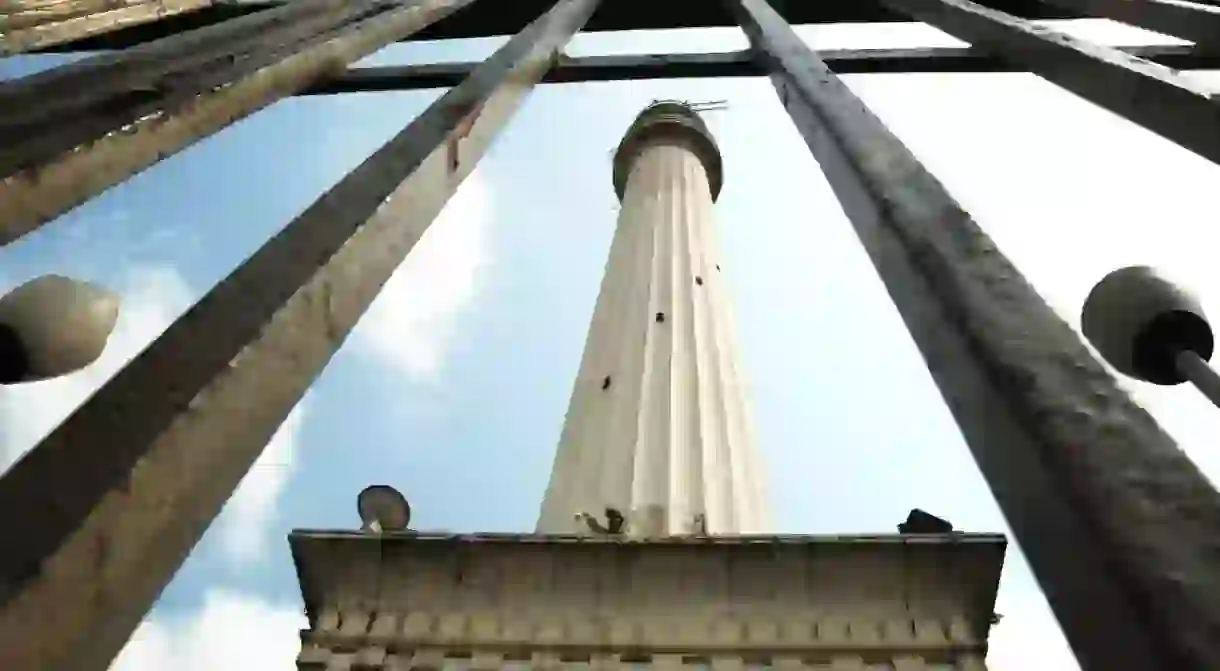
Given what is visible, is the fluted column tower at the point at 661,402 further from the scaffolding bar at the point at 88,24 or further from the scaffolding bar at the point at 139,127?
the scaffolding bar at the point at 139,127

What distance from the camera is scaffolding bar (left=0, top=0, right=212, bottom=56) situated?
5.38 m

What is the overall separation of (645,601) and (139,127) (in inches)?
237

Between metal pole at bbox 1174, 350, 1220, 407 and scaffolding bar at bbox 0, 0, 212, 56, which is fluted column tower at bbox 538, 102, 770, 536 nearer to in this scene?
scaffolding bar at bbox 0, 0, 212, 56

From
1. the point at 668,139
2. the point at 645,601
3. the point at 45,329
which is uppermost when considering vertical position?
the point at 668,139

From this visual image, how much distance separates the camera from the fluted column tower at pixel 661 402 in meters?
11.0

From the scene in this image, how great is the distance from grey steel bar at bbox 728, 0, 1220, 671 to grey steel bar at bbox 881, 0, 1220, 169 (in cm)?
96

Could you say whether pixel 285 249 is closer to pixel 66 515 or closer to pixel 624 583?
pixel 66 515

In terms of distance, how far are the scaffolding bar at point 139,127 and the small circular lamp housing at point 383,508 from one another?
5.34 m

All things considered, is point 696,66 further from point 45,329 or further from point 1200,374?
point 45,329

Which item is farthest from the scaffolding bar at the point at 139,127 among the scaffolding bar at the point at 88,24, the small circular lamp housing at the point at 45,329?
the scaffolding bar at the point at 88,24

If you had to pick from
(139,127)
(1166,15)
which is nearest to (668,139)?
(1166,15)

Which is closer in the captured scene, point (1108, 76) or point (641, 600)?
point (1108, 76)

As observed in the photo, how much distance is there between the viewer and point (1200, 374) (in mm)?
3160

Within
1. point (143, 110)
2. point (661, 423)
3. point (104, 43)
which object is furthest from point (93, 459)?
point (661, 423)
